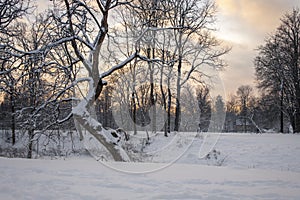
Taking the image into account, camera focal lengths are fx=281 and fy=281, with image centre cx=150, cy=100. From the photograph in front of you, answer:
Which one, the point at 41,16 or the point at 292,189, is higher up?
the point at 41,16

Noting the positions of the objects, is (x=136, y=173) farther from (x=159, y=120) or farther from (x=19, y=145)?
(x=159, y=120)

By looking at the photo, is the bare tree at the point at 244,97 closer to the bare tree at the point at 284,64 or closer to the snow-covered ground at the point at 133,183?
the bare tree at the point at 284,64

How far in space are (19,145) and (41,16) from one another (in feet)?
25.2

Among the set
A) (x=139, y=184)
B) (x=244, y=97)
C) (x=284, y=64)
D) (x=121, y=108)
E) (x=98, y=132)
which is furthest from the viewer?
(x=244, y=97)

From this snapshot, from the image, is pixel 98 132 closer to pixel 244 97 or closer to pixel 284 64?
pixel 284 64

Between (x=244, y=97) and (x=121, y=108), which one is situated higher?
(x=244, y=97)

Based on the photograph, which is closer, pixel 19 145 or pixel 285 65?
pixel 19 145

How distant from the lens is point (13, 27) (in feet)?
44.4

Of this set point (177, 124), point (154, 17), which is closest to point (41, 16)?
point (154, 17)

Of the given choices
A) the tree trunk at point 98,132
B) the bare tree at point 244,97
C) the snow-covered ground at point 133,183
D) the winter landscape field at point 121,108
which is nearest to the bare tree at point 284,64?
the winter landscape field at point 121,108

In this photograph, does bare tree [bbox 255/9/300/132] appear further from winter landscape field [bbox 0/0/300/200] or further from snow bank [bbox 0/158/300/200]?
snow bank [bbox 0/158/300/200]

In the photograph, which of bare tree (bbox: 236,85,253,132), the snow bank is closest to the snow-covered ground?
the snow bank

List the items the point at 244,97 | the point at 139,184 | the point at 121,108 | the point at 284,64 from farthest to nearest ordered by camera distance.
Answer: the point at 244,97 < the point at 284,64 < the point at 121,108 < the point at 139,184

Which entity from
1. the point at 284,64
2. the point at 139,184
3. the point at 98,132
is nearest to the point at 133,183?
the point at 139,184
